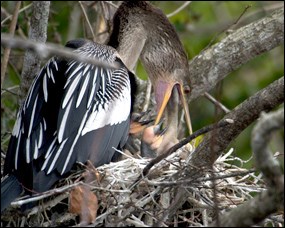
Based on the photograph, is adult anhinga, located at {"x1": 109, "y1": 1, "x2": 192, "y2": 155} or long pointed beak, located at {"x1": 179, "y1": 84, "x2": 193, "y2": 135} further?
adult anhinga, located at {"x1": 109, "y1": 1, "x2": 192, "y2": 155}

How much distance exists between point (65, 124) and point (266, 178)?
144cm

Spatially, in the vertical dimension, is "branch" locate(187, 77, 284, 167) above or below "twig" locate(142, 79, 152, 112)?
above

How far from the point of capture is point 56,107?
4.35m

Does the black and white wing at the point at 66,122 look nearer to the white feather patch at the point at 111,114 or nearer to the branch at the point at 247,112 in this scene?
the white feather patch at the point at 111,114

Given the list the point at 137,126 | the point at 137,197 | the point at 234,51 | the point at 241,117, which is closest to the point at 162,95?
the point at 137,126

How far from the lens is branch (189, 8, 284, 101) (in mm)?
5004

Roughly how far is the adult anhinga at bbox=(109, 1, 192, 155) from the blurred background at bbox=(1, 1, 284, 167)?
22 cm

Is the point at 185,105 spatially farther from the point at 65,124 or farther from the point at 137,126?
the point at 65,124

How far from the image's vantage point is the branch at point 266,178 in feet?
9.48

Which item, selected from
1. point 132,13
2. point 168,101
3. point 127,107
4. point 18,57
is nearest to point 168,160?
point 127,107

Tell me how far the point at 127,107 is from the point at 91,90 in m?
0.26

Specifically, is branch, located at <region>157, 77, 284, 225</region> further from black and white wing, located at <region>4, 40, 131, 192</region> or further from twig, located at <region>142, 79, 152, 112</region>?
twig, located at <region>142, 79, 152, 112</region>

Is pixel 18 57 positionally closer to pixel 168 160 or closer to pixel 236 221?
pixel 168 160

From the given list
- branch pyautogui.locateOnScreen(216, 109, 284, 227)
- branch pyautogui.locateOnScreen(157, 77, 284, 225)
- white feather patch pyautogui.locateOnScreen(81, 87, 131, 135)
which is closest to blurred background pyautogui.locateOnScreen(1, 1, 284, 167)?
white feather patch pyautogui.locateOnScreen(81, 87, 131, 135)
